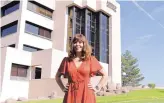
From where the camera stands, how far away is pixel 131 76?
7044cm

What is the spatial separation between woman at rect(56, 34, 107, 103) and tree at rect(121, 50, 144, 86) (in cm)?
6647

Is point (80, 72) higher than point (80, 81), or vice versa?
point (80, 72)

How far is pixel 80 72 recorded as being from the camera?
3.92m

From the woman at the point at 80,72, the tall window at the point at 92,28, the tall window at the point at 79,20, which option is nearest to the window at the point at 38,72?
the tall window at the point at 92,28

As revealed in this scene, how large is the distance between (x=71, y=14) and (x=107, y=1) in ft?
19.0

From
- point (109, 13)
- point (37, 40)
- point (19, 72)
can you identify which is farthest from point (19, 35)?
point (109, 13)

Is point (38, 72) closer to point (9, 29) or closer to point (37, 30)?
point (37, 30)

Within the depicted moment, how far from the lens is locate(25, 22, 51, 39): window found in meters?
32.4

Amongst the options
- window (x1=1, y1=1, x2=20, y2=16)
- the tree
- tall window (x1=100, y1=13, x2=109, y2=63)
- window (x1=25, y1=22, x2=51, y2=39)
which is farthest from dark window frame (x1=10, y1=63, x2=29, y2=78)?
the tree

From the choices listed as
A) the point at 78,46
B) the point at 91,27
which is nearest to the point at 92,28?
the point at 91,27

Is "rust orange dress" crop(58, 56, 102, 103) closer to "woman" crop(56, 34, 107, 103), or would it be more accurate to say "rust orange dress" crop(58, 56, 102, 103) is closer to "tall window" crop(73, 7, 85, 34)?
"woman" crop(56, 34, 107, 103)

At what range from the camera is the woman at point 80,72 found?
3859mm

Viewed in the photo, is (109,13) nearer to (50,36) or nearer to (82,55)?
(50,36)

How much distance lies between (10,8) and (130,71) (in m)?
43.6
